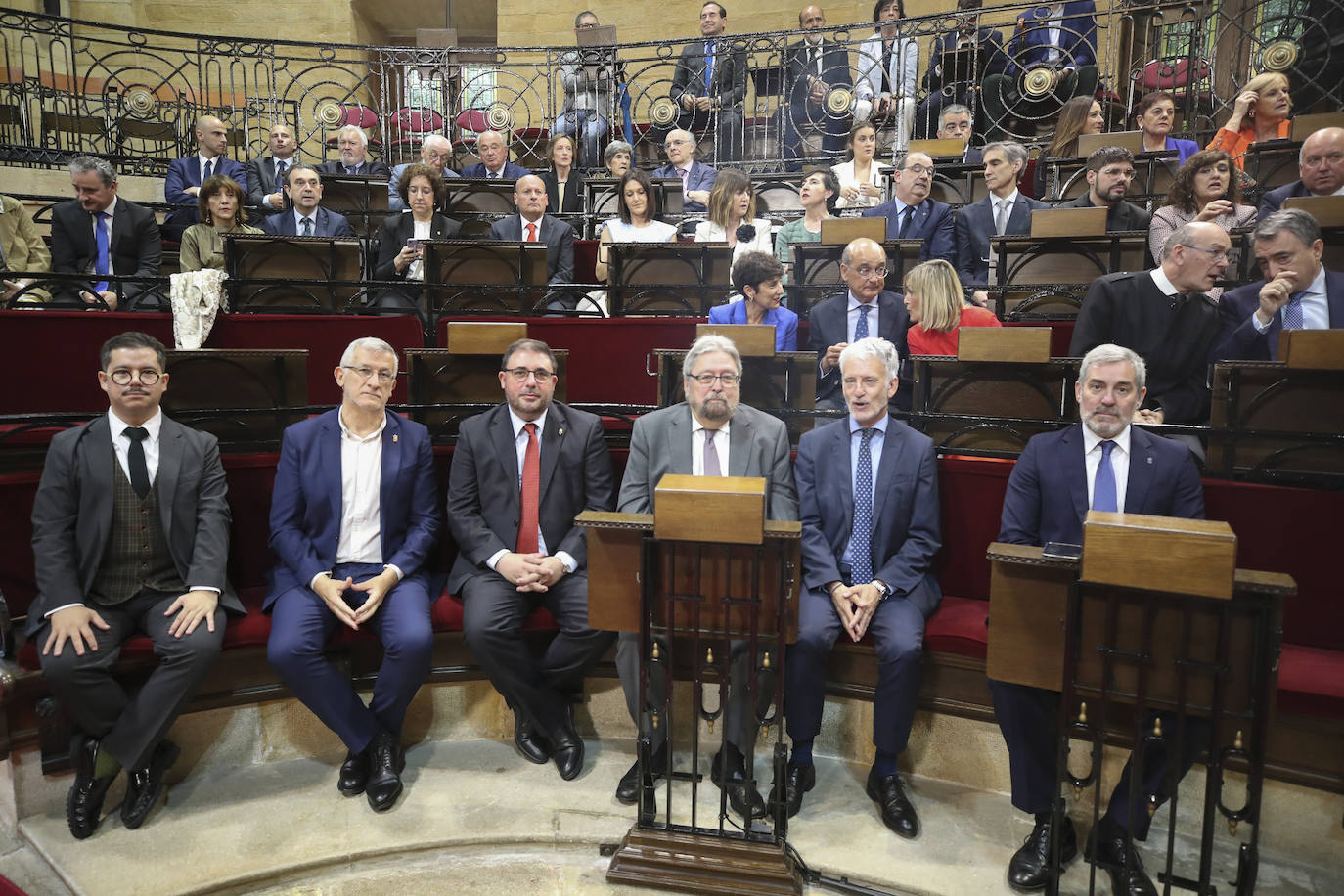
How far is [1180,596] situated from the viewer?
6.08 feet

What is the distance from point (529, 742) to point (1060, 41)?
654 centimetres

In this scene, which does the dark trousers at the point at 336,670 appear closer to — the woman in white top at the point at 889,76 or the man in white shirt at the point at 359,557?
the man in white shirt at the point at 359,557

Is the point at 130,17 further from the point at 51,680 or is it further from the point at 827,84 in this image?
the point at 51,680

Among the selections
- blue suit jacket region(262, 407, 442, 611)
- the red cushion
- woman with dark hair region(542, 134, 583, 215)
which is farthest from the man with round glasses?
woman with dark hair region(542, 134, 583, 215)

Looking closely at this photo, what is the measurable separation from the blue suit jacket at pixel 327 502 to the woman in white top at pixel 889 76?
5.05m

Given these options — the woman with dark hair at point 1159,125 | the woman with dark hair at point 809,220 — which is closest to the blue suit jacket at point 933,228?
the woman with dark hair at point 809,220

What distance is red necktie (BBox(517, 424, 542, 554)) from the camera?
3.04 m

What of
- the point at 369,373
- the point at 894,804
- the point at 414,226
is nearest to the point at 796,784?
the point at 894,804

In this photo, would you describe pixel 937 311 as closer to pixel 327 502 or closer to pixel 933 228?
pixel 933 228

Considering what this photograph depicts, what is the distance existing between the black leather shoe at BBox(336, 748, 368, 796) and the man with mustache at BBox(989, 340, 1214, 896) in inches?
71.9

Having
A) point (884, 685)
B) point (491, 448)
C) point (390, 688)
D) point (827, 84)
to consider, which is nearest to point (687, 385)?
point (491, 448)

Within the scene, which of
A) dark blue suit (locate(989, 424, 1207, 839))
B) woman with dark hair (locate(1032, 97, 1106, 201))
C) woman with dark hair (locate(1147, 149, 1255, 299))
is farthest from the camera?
woman with dark hair (locate(1032, 97, 1106, 201))

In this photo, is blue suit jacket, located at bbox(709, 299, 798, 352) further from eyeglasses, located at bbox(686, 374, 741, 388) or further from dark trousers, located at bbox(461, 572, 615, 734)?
dark trousers, located at bbox(461, 572, 615, 734)

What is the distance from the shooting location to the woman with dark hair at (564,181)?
6.37 meters
